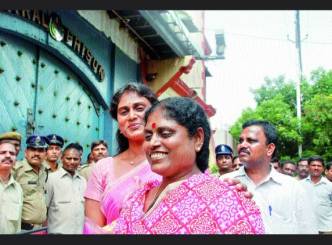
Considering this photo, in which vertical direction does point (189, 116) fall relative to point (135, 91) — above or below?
below

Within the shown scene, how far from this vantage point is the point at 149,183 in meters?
1.11

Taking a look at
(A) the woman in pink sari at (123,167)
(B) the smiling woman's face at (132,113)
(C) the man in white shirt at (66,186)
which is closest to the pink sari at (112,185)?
(A) the woman in pink sari at (123,167)

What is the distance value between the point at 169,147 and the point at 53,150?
77.1 inches

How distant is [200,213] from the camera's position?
920 millimetres

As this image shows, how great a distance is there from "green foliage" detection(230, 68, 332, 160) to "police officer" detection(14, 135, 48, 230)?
45.2 inches

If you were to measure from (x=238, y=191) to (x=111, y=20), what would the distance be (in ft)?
10.0

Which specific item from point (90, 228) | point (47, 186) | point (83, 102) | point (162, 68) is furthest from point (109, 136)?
point (90, 228)

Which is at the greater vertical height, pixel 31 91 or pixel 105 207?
pixel 31 91

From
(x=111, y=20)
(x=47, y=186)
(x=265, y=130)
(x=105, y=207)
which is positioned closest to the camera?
(x=105, y=207)

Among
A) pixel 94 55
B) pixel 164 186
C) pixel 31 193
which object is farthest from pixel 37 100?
pixel 164 186

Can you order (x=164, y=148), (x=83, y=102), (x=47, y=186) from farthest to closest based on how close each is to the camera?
(x=83, y=102) → (x=47, y=186) → (x=164, y=148)

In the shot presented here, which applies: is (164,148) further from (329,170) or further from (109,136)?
(329,170)

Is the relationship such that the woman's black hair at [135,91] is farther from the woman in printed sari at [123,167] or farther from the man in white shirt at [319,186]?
the man in white shirt at [319,186]

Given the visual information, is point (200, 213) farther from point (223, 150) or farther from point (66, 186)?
point (223, 150)
